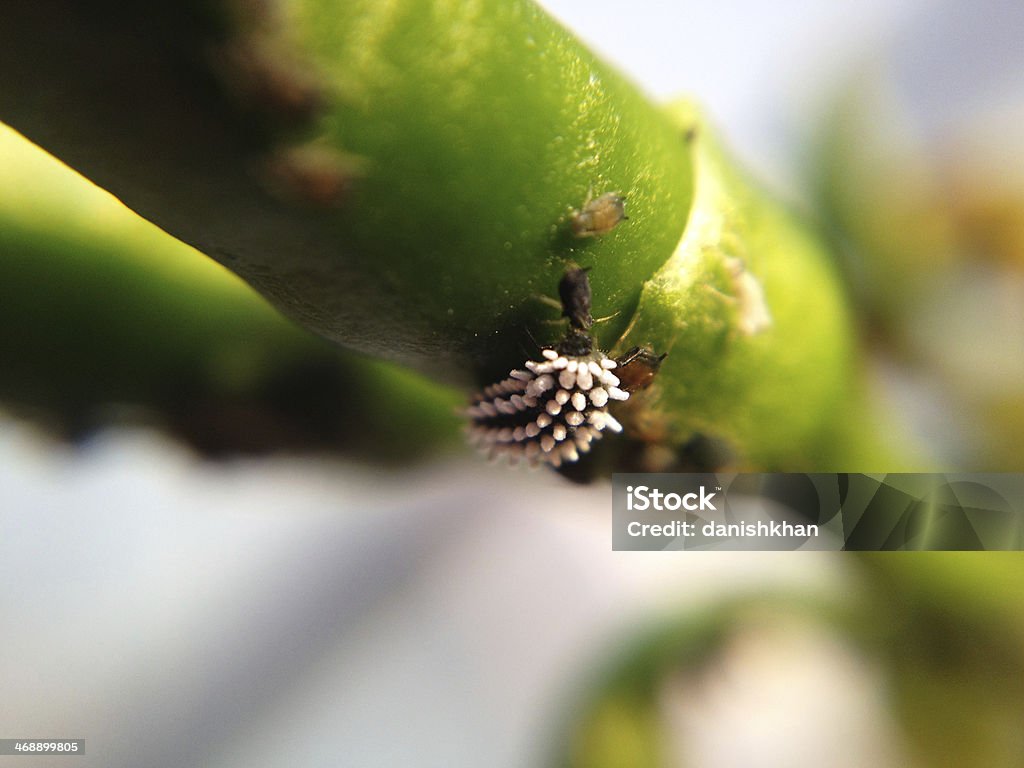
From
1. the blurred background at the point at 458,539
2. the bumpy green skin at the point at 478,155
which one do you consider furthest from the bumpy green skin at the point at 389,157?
the blurred background at the point at 458,539

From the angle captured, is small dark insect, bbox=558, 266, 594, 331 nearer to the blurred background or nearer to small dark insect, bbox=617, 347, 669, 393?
small dark insect, bbox=617, 347, 669, 393

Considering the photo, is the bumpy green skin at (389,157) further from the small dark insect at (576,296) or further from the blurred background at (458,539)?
the blurred background at (458,539)

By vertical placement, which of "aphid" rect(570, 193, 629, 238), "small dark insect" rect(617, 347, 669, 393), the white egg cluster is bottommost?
the white egg cluster

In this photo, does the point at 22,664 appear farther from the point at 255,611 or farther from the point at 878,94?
the point at 878,94

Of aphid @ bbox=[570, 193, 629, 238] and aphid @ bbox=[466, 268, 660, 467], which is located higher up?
aphid @ bbox=[570, 193, 629, 238]

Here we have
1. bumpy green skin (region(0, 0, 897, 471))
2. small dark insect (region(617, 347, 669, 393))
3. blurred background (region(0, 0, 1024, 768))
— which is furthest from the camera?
blurred background (region(0, 0, 1024, 768))

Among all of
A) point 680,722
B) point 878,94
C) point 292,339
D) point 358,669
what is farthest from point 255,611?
point 878,94

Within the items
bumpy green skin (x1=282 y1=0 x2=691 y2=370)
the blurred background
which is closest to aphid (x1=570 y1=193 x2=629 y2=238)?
bumpy green skin (x1=282 y1=0 x2=691 y2=370)
